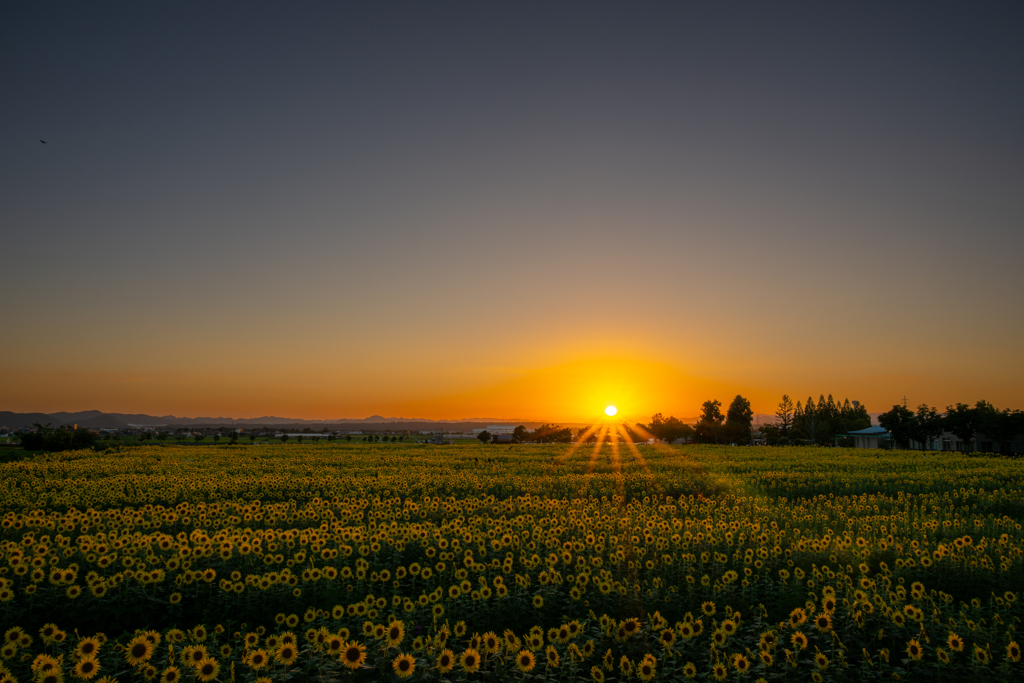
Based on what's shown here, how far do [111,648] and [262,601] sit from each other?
8.49 ft

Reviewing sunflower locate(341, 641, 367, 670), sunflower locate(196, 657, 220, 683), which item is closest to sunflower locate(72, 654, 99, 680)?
sunflower locate(196, 657, 220, 683)

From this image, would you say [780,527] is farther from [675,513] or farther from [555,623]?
[555,623]

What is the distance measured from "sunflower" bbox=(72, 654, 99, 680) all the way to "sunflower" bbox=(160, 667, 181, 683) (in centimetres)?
56

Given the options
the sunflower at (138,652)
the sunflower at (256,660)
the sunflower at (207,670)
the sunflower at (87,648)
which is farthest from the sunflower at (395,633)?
the sunflower at (87,648)

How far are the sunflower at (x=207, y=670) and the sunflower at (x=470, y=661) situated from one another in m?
2.21

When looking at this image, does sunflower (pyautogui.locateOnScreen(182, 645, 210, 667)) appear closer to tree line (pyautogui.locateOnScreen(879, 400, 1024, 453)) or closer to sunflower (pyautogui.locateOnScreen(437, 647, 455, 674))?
sunflower (pyautogui.locateOnScreen(437, 647, 455, 674))

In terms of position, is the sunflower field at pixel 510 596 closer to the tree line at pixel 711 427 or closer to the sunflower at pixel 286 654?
the sunflower at pixel 286 654

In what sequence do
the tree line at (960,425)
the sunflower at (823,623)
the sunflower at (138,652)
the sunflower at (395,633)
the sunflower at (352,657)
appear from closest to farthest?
the sunflower at (352,657), the sunflower at (138,652), the sunflower at (395,633), the sunflower at (823,623), the tree line at (960,425)

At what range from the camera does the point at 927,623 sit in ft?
22.9

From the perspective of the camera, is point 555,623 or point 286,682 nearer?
point 286,682

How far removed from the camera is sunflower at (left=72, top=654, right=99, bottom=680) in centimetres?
480

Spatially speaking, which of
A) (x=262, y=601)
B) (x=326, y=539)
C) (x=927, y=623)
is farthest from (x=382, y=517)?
(x=927, y=623)

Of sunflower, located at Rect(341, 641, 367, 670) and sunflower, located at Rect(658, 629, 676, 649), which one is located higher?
sunflower, located at Rect(341, 641, 367, 670)

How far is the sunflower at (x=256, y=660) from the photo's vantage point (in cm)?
509
